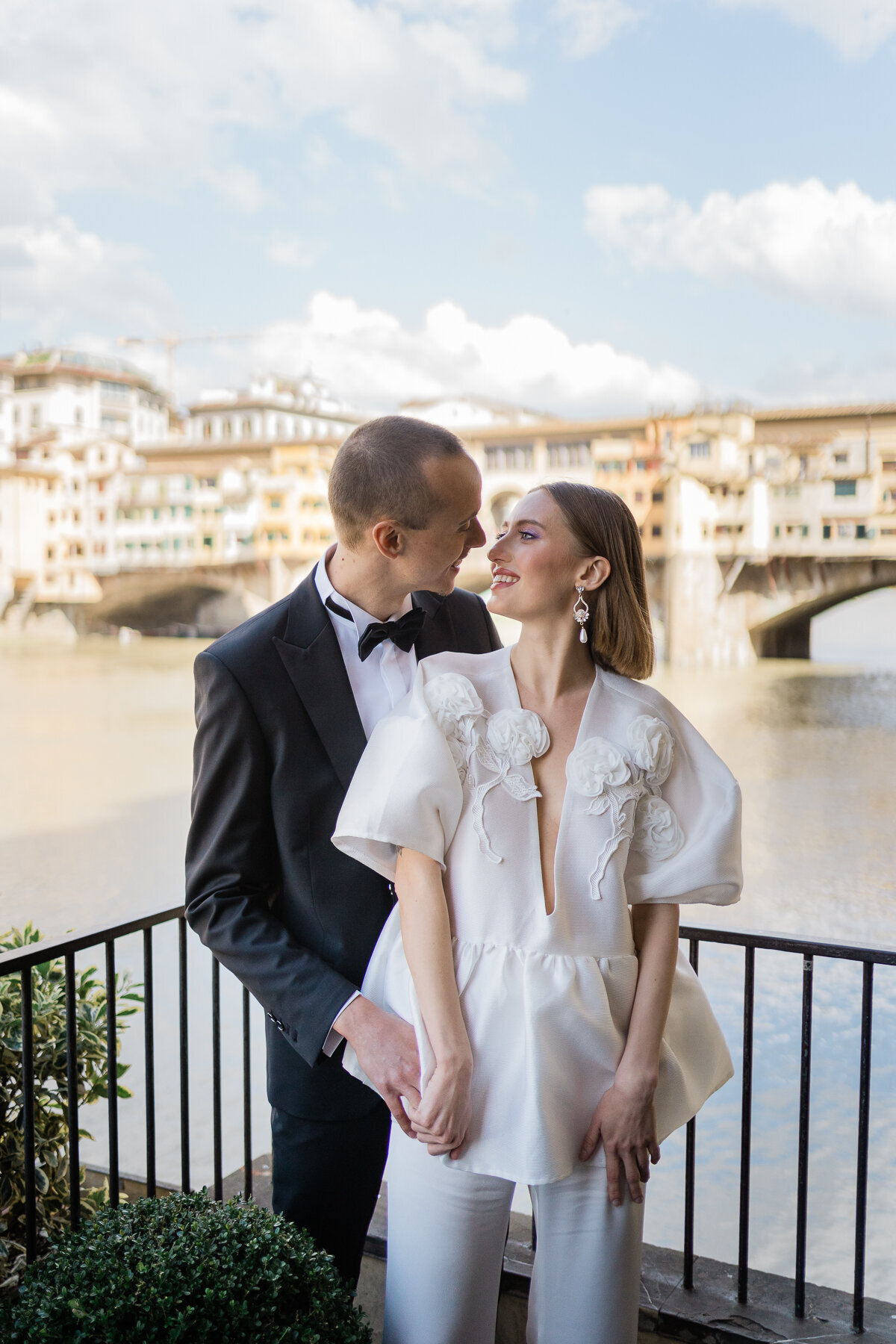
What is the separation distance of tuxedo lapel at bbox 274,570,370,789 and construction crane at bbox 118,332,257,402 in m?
20.3

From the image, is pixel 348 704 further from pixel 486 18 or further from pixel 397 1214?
pixel 486 18

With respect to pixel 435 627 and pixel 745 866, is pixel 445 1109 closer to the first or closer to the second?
pixel 435 627

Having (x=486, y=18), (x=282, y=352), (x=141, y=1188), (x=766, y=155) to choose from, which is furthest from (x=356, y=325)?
(x=141, y=1188)

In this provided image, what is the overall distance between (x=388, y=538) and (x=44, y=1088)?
1.10 meters

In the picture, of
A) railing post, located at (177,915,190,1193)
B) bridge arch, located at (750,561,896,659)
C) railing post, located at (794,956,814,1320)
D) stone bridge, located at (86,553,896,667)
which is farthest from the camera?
stone bridge, located at (86,553,896,667)

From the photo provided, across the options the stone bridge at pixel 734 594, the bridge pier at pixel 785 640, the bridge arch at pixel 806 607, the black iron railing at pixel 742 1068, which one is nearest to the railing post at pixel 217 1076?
the black iron railing at pixel 742 1068

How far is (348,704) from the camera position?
1.07m

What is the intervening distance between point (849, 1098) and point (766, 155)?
16.0m

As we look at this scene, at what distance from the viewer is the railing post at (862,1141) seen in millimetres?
1298

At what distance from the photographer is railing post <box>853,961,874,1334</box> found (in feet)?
4.26

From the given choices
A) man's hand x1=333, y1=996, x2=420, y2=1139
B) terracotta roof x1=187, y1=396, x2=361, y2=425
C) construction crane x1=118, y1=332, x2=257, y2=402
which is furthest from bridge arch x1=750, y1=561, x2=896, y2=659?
man's hand x1=333, y1=996, x2=420, y2=1139

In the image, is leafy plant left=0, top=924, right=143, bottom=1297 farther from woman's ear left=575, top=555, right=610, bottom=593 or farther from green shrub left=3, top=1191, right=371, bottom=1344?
woman's ear left=575, top=555, right=610, bottom=593

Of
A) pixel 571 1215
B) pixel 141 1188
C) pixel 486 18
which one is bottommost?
pixel 141 1188

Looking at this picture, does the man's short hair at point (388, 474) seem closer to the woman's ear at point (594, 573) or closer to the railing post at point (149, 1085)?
the woman's ear at point (594, 573)
